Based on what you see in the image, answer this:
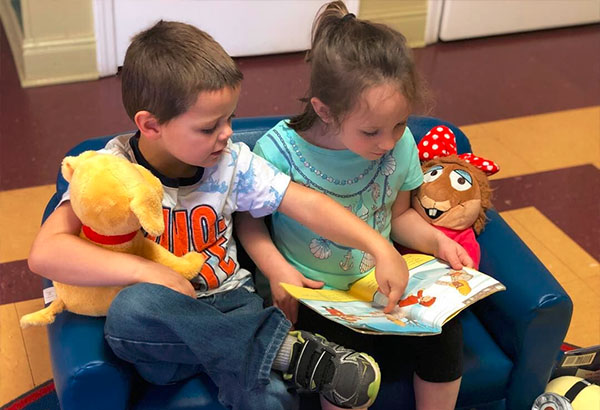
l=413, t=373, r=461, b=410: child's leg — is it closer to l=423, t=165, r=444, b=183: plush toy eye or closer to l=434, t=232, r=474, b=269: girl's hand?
l=434, t=232, r=474, b=269: girl's hand

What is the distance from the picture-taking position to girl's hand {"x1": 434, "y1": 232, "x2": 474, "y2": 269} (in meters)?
1.50

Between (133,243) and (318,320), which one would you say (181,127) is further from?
(318,320)

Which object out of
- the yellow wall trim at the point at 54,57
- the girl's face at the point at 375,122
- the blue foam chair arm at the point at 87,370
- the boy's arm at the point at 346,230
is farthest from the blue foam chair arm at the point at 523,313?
the yellow wall trim at the point at 54,57

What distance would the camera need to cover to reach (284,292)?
4.56 ft

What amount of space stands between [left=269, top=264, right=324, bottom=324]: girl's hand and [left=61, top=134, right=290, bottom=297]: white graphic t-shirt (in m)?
0.07

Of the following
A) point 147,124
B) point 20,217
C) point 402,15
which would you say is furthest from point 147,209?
point 402,15

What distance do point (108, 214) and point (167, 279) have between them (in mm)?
145

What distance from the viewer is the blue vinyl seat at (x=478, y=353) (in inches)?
48.3

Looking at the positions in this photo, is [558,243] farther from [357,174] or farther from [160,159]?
[160,159]

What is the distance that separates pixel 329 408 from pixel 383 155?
1.56 ft

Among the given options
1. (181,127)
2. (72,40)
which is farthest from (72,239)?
(72,40)

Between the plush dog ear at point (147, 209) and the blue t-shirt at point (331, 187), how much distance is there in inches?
12.9

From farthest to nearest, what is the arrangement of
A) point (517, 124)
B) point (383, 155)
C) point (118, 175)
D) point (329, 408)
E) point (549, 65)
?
point (549, 65) < point (517, 124) < point (383, 155) < point (329, 408) < point (118, 175)

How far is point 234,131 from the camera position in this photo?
1603mm
